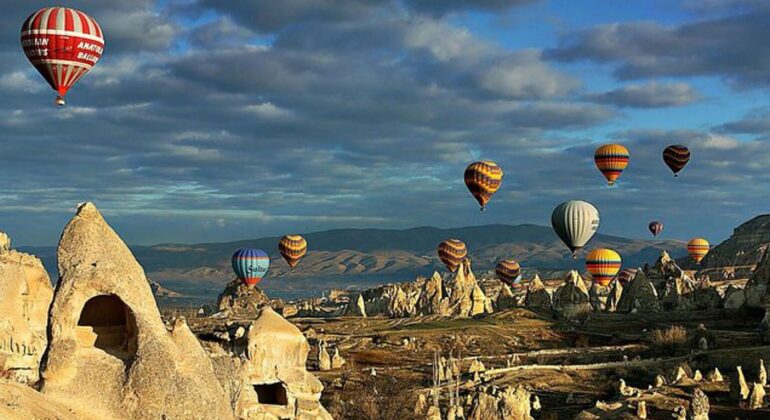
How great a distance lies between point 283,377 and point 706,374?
3561 cm

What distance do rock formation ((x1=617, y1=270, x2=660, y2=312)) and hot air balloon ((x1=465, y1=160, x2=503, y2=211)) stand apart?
51.2 ft

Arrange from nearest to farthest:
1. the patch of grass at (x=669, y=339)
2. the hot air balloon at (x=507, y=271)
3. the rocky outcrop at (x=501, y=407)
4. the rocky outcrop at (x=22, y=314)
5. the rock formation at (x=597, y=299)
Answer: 1. the rocky outcrop at (x=22, y=314)
2. the rocky outcrop at (x=501, y=407)
3. the patch of grass at (x=669, y=339)
4. the rock formation at (x=597, y=299)
5. the hot air balloon at (x=507, y=271)

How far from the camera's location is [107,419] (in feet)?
40.2

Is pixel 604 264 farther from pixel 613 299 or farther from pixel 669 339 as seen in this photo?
pixel 669 339

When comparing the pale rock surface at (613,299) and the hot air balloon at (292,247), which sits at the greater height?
the hot air balloon at (292,247)

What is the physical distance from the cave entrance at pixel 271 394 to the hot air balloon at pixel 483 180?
62.6 metres

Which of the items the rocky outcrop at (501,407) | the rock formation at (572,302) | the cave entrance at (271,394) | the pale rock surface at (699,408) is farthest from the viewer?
the rock formation at (572,302)

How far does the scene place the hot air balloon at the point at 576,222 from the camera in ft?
255

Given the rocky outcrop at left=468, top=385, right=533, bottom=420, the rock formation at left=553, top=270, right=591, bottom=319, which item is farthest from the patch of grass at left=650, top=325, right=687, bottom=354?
the rocky outcrop at left=468, top=385, right=533, bottom=420

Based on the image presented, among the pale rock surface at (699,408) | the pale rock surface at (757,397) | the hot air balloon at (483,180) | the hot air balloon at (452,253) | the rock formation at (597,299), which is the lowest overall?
the pale rock surface at (757,397)

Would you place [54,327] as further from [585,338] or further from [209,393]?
[585,338]

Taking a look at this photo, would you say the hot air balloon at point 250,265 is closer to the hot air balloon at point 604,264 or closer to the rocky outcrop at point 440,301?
the rocky outcrop at point 440,301

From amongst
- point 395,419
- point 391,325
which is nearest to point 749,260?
point 391,325

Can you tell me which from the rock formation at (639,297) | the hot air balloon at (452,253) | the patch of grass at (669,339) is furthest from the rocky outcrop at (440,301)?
the patch of grass at (669,339)
